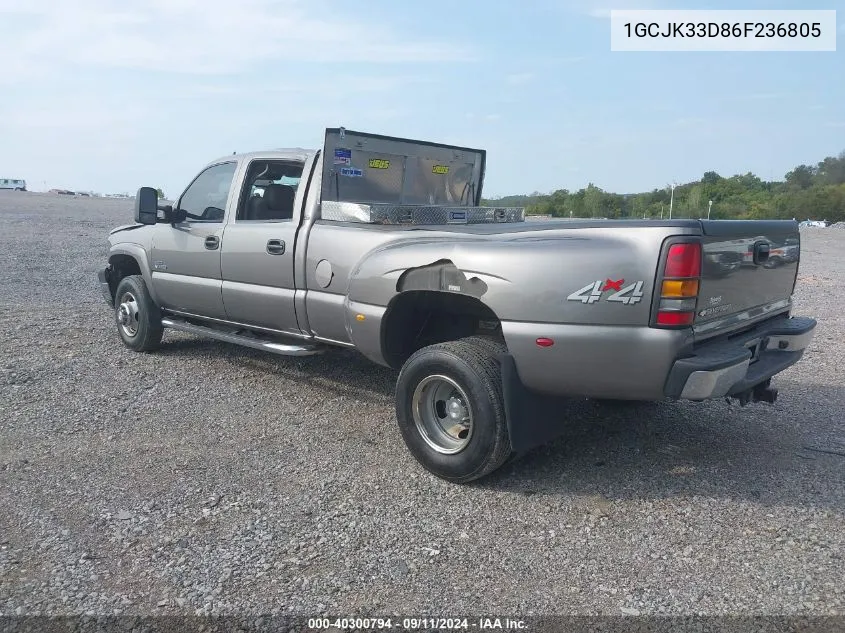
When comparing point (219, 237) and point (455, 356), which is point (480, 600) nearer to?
point (455, 356)

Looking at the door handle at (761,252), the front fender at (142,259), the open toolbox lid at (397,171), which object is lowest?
the front fender at (142,259)

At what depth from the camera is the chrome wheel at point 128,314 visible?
7.12m


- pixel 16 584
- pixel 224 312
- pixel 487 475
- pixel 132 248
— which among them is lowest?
pixel 16 584

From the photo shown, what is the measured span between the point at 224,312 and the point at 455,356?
2.78 metres

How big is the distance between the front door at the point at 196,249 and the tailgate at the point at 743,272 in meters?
3.96

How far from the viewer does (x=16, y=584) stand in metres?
3.08

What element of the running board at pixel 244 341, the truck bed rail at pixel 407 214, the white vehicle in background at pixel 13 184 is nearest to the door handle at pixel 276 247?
the truck bed rail at pixel 407 214

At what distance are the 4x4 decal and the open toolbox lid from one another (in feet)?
7.88

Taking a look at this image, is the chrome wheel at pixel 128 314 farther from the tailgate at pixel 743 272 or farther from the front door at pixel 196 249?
the tailgate at pixel 743 272

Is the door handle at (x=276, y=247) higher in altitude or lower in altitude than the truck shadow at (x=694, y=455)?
higher

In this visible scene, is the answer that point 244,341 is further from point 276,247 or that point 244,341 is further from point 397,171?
point 397,171

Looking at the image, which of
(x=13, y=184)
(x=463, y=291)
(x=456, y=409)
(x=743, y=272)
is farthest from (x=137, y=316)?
(x=13, y=184)

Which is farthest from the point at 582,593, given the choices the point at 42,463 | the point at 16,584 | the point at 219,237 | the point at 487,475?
the point at 219,237

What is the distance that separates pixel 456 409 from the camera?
14.1 ft
